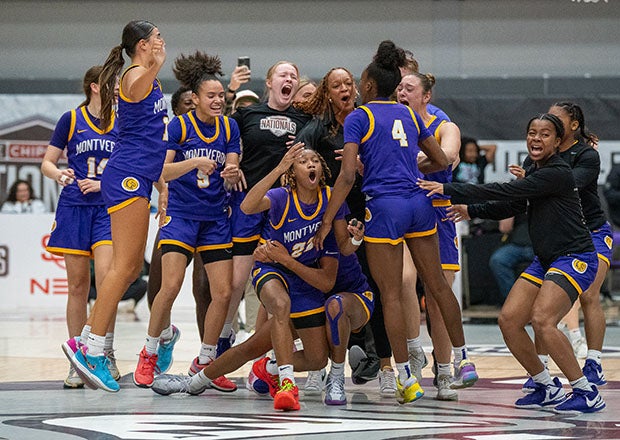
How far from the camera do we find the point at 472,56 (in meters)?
16.0

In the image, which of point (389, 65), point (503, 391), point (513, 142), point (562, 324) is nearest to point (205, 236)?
point (389, 65)

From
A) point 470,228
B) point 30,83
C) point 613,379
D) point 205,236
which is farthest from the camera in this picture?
point 30,83

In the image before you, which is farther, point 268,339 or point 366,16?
point 366,16

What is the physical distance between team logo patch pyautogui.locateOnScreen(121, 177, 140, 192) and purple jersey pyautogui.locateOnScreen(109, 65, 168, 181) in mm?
44

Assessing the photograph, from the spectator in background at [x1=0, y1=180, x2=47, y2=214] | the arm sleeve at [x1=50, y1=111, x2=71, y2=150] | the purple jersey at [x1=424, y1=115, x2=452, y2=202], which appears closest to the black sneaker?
the purple jersey at [x1=424, y1=115, x2=452, y2=202]

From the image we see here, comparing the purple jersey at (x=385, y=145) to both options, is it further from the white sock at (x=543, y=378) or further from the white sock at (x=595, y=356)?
the white sock at (x=595, y=356)

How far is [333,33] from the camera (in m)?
16.4

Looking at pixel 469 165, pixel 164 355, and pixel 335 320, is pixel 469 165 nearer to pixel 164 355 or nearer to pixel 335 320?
pixel 164 355

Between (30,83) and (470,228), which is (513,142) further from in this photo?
(30,83)

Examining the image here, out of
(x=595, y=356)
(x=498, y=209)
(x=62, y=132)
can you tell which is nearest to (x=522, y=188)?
(x=498, y=209)

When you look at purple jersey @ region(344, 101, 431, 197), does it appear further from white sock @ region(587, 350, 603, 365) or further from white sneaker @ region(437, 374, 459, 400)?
white sock @ region(587, 350, 603, 365)

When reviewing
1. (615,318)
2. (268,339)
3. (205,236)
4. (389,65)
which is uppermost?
(389,65)

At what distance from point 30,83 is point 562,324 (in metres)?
8.84

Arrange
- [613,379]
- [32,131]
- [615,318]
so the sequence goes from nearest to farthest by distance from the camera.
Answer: [613,379], [615,318], [32,131]
